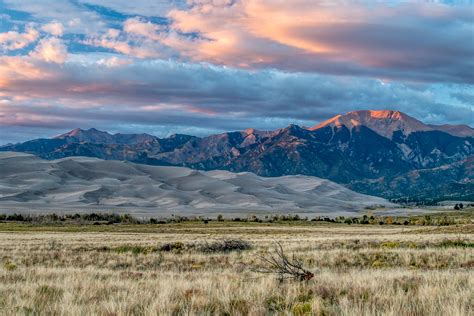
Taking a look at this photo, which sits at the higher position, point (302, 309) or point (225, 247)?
point (302, 309)

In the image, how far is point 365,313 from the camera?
925 cm

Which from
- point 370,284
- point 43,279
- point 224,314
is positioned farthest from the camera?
point 43,279

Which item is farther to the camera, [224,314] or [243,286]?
[243,286]

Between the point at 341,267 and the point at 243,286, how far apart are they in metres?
9.45

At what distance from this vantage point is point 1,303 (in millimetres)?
11055

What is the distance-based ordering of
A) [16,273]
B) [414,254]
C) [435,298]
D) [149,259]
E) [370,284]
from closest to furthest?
[435,298] → [370,284] → [16,273] → [414,254] → [149,259]

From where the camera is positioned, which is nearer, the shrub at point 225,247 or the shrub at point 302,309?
the shrub at point 302,309

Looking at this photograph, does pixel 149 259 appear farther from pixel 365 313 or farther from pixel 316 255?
pixel 365 313

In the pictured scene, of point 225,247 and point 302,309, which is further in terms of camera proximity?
point 225,247

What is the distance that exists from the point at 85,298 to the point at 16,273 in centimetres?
761

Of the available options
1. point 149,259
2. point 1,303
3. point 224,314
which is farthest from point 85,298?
point 149,259

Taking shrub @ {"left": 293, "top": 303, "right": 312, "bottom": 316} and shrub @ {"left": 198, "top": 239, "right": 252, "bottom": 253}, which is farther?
shrub @ {"left": 198, "top": 239, "right": 252, "bottom": 253}

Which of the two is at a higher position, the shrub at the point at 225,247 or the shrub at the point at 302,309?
the shrub at the point at 302,309

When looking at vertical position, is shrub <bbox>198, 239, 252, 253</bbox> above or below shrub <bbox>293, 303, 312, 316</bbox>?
below
